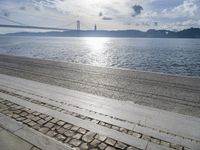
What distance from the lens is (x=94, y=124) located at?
13.5 ft

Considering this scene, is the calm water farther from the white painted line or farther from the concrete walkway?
the white painted line

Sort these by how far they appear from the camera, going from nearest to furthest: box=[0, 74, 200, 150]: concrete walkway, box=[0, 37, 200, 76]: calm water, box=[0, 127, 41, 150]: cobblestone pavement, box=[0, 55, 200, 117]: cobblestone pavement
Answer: box=[0, 127, 41, 150]: cobblestone pavement
box=[0, 74, 200, 150]: concrete walkway
box=[0, 55, 200, 117]: cobblestone pavement
box=[0, 37, 200, 76]: calm water

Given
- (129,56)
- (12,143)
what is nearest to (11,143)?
(12,143)

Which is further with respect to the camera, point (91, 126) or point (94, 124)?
point (94, 124)

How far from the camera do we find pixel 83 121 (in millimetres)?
4250

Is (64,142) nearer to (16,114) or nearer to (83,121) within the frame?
(83,121)

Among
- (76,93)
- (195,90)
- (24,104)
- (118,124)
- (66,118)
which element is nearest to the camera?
(118,124)

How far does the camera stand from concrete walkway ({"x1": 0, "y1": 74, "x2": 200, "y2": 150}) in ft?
11.1

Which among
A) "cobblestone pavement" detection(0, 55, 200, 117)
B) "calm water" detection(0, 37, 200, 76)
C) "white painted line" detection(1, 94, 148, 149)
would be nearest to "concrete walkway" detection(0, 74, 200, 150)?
"white painted line" detection(1, 94, 148, 149)

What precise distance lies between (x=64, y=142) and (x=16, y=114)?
191 cm

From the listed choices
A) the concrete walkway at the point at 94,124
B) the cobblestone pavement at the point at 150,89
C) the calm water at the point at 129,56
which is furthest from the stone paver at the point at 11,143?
the calm water at the point at 129,56

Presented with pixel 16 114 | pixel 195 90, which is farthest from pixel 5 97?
pixel 195 90

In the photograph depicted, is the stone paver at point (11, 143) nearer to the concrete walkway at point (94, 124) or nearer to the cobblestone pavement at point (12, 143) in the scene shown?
the cobblestone pavement at point (12, 143)

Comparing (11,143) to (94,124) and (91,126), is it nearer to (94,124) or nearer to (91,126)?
(91,126)
